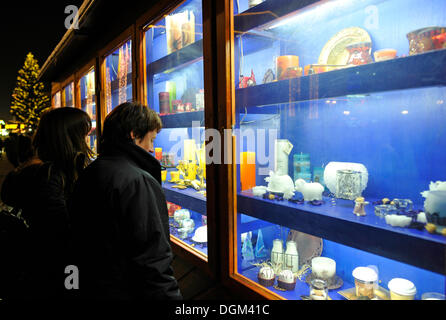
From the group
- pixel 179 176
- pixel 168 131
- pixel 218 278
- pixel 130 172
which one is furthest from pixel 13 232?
pixel 168 131

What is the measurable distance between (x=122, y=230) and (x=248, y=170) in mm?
864

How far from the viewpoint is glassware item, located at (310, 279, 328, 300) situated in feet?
4.73

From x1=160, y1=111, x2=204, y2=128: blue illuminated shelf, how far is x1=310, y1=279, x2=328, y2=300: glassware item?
1.16m

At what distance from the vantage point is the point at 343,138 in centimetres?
158

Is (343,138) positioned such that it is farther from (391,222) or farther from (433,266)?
(433,266)

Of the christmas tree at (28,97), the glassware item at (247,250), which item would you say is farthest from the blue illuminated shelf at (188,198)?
the christmas tree at (28,97)

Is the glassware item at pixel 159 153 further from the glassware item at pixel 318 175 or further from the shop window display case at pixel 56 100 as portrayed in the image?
the shop window display case at pixel 56 100

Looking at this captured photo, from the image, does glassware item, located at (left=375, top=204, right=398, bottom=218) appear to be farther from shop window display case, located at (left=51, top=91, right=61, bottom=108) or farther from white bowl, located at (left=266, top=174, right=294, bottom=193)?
shop window display case, located at (left=51, top=91, right=61, bottom=108)

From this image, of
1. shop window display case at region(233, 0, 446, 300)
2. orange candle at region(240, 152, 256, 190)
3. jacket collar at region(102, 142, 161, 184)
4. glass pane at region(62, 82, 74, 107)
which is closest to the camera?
shop window display case at region(233, 0, 446, 300)

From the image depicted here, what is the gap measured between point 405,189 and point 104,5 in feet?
9.37

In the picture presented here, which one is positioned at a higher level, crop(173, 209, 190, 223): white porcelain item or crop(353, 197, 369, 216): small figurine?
crop(353, 197, 369, 216): small figurine

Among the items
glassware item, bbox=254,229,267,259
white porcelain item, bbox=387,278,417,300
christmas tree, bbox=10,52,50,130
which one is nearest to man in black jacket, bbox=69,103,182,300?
glassware item, bbox=254,229,267,259

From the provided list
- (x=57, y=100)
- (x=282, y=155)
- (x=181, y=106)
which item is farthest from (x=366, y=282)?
(x=57, y=100)

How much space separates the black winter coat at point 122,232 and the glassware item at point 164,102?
4.61 feet
